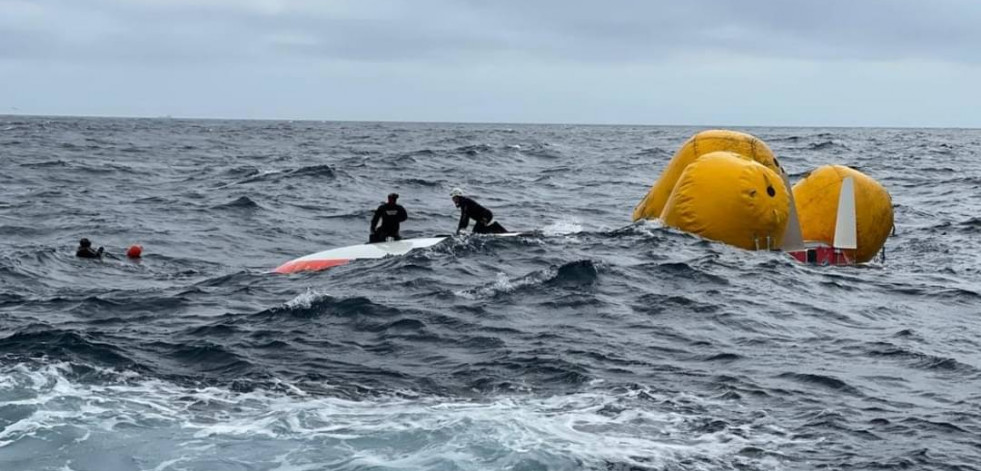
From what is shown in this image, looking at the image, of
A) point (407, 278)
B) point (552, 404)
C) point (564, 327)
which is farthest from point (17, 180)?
point (552, 404)

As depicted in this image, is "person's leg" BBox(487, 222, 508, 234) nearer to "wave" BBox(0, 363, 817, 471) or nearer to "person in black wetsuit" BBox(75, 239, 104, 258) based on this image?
"person in black wetsuit" BBox(75, 239, 104, 258)

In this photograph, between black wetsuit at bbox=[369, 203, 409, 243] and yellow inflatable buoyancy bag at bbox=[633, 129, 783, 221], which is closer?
black wetsuit at bbox=[369, 203, 409, 243]

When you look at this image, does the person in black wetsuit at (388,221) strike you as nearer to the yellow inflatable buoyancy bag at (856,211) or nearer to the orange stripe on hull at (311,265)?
the orange stripe on hull at (311,265)

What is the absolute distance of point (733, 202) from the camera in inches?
794

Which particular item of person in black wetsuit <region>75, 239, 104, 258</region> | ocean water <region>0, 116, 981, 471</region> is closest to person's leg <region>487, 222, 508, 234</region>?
ocean water <region>0, 116, 981, 471</region>

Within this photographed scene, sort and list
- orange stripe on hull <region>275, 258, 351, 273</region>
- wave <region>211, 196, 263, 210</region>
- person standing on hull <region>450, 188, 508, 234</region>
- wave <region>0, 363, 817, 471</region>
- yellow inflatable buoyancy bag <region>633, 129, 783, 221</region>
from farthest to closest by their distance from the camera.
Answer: wave <region>211, 196, 263, 210</region>, yellow inflatable buoyancy bag <region>633, 129, 783, 221</region>, person standing on hull <region>450, 188, 508, 234</region>, orange stripe on hull <region>275, 258, 351, 273</region>, wave <region>0, 363, 817, 471</region>

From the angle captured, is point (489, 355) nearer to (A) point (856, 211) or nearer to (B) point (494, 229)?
(B) point (494, 229)

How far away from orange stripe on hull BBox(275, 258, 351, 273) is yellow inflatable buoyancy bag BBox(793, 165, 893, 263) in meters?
8.95

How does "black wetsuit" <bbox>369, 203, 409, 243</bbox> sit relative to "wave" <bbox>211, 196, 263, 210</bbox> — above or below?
above

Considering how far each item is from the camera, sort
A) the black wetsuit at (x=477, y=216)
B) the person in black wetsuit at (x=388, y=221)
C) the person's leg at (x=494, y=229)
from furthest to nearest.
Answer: the person's leg at (x=494, y=229)
the person in black wetsuit at (x=388, y=221)
the black wetsuit at (x=477, y=216)

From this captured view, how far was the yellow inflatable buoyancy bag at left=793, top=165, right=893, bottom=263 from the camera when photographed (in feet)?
72.7

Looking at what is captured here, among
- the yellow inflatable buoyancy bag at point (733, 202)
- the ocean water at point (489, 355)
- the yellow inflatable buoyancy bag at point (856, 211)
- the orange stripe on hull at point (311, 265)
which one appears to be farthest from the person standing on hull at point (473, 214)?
the yellow inflatable buoyancy bag at point (856, 211)

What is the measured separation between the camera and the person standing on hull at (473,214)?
22.0 meters

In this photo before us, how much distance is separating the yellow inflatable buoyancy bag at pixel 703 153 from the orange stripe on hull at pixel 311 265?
20.8 feet
